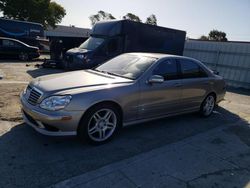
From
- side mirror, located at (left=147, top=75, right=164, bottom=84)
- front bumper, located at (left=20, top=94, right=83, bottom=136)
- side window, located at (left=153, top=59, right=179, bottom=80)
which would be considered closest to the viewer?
front bumper, located at (left=20, top=94, right=83, bottom=136)

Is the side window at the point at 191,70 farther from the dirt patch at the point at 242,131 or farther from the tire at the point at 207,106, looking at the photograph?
the dirt patch at the point at 242,131

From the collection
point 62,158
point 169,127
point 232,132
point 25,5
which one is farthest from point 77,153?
point 25,5

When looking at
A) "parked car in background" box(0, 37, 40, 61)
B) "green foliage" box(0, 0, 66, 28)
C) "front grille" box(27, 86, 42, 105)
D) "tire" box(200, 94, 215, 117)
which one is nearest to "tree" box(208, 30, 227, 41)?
"green foliage" box(0, 0, 66, 28)

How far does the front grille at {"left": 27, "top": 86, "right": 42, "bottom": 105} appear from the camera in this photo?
4.14 meters

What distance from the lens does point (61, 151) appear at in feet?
13.2

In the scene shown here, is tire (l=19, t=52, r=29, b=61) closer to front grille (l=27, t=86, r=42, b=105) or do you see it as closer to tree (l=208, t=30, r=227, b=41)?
front grille (l=27, t=86, r=42, b=105)

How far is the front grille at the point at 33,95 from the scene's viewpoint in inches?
163

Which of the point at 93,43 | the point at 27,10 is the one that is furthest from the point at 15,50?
the point at 27,10

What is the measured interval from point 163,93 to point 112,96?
4.39 ft

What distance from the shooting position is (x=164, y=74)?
17.6ft

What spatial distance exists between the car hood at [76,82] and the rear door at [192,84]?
1682 millimetres

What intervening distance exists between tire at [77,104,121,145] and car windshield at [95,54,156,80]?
2.79 feet

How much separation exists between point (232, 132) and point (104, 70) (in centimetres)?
313

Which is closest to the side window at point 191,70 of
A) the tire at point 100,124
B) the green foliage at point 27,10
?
the tire at point 100,124
